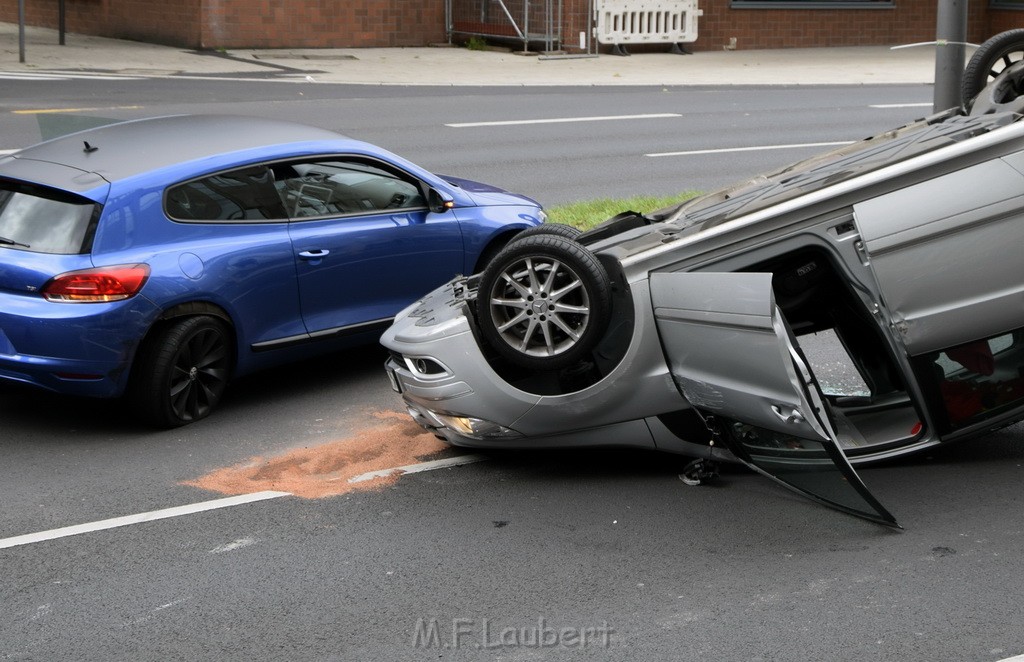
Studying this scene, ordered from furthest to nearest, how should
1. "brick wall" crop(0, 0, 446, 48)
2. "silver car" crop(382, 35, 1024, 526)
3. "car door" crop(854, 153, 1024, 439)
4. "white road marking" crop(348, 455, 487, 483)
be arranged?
"brick wall" crop(0, 0, 446, 48) < "white road marking" crop(348, 455, 487, 483) < "car door" crop(854, 153, 1024, 439) < "silver car" crop(382, 35, 1024, 526)

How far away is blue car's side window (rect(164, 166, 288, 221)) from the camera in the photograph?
7094 millimetres

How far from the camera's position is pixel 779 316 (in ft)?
16.8

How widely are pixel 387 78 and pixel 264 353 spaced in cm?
1834

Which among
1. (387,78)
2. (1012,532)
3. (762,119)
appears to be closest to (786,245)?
(1012,532)

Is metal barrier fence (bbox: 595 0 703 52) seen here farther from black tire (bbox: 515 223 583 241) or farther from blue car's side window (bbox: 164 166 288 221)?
black tire (bbox: 515 223 583 241)

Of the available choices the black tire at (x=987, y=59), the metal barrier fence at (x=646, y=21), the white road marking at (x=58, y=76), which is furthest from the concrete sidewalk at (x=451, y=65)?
the black tire at (x=987, y=59)

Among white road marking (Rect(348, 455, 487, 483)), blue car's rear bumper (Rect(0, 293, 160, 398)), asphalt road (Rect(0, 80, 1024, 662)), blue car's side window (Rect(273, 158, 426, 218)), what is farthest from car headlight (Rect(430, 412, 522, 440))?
blue car's side window (Rect(273, 158, 426, 218))

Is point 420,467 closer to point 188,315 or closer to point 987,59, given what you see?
point 188,315

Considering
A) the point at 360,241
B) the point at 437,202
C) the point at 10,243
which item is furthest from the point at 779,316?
the point at 10,243

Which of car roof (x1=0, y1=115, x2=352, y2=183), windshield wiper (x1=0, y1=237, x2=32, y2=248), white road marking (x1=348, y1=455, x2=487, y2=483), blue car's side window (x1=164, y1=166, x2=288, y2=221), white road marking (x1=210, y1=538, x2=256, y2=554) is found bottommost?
white road marking (x1=210, y1=538, x2=256, y2=554)

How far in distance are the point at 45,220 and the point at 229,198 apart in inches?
41.4

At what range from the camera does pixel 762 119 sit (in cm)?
2016

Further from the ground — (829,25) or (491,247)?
(829,25)

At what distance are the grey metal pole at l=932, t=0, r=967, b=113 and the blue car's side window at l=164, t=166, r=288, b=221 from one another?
16.9ft
